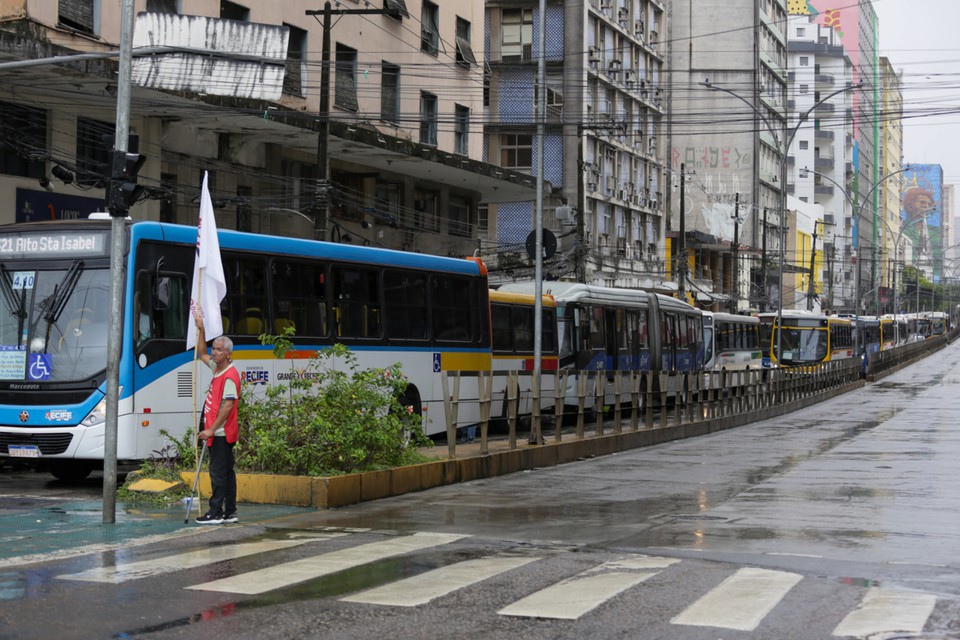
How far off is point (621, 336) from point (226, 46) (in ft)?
52.6

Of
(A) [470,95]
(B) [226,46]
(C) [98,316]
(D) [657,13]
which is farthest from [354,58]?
(D) [657,13]

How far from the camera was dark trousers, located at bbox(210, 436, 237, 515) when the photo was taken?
1202 cm

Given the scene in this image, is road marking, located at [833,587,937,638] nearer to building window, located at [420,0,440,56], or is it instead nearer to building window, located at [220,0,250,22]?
building window, located at [220,0,250,22]

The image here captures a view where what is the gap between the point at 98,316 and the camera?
15.5 meters

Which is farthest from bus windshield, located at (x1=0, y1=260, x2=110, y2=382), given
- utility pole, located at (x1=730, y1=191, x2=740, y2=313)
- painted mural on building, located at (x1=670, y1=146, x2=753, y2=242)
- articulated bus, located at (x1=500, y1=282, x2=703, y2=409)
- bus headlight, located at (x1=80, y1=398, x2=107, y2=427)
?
painted mural on building, located at (x1=670, y1=146, x2=753, y2=242)

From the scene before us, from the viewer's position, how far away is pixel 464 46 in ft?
141

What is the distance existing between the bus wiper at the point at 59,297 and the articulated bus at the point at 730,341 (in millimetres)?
35453

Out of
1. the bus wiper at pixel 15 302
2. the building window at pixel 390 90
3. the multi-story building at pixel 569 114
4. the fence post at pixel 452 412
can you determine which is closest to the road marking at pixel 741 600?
the fence post at pixel 452 412

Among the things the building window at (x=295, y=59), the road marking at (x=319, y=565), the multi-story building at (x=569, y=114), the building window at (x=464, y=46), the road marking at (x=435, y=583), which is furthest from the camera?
the multi-story building at (x=569, y=114)

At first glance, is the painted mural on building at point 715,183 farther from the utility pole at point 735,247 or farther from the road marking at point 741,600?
the road marking at point 741,600

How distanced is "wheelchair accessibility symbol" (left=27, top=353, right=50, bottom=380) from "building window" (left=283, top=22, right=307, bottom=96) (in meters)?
18.1

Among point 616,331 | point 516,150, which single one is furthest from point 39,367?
point 516,150

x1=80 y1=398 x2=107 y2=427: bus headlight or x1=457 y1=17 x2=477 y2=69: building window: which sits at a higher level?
x1=457 y1=17 x2=477 y2=69: building window

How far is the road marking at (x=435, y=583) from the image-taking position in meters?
8.19
